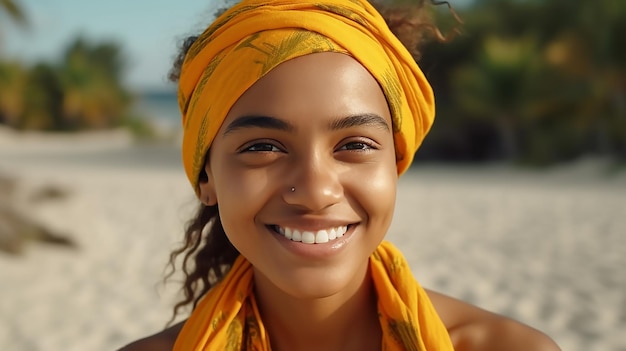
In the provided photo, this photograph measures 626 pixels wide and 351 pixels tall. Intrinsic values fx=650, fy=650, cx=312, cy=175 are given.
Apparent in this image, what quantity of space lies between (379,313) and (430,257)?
13.5 ft

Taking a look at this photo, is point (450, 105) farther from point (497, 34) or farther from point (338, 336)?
point (338, 336)

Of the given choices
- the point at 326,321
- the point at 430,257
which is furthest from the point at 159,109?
the point at 326,321

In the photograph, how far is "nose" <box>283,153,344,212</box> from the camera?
1428 millimetres

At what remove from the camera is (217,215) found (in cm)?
205

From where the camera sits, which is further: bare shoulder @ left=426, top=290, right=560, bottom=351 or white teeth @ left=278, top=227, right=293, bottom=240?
bare shoulder @ left=426, top=290, right=560, bottom=351

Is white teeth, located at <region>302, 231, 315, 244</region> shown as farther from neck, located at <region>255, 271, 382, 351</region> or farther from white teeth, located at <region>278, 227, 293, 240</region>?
neck, located at <region>255, 271, 382, 351</region>

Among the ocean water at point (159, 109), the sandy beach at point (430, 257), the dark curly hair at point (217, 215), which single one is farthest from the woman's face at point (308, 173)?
the ocean water at point (159, 109)

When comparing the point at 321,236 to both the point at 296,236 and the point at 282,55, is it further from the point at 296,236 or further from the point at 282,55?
the point at 282,55

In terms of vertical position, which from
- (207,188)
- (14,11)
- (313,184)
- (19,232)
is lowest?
(313,184)

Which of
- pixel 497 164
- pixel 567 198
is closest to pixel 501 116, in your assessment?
pixel 497 164

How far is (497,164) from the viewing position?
14.5 m

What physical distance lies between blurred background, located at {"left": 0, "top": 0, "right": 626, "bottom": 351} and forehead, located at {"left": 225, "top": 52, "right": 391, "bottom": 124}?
560 millimetres

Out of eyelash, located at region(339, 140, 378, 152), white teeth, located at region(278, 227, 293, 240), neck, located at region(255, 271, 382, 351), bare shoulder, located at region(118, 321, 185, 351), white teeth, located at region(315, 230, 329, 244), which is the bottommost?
neck, located at region(255, 271, 382, 351)

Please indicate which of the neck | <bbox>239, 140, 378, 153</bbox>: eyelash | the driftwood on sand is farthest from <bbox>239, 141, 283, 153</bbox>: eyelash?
the driftwood on sand
